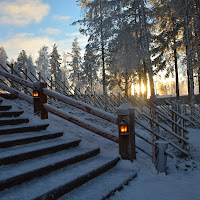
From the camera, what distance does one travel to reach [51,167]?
298 cm

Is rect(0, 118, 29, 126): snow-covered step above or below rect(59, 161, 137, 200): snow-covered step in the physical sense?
above

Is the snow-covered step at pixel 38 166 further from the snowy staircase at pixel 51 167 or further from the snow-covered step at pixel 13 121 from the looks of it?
the snow-covered step at pixel 13 121

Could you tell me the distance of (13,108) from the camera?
5.02 m

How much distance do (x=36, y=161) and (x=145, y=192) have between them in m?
1.91

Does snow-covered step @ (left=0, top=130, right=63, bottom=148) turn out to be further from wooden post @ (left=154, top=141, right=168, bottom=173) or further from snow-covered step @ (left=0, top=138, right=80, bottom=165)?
wooden post @ (left=154, top=141, right=168, bottom=173)

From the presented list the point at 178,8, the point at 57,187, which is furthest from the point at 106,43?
the point at 57,187

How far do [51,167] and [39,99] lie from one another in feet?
7.55

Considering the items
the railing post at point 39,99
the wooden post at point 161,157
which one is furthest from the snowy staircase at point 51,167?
the wooden post at point 161,157

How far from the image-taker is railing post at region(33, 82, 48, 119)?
478 cm

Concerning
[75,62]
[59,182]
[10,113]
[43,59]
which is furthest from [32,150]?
[43,59]

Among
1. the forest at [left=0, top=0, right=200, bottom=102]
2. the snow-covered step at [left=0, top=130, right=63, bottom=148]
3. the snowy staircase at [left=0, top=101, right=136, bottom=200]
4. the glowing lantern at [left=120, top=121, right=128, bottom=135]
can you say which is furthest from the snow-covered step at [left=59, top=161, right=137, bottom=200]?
the forest at [left=0, top=0, right=200, bottom=102]

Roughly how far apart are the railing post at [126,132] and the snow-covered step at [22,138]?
1.55 meters

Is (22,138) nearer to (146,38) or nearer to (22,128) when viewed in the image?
(22,128)

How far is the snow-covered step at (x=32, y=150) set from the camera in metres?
2.89
